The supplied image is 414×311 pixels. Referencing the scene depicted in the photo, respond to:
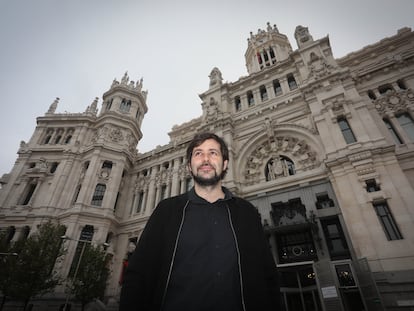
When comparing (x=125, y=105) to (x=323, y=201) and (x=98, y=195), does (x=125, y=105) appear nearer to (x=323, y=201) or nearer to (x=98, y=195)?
(x=98, y=195)

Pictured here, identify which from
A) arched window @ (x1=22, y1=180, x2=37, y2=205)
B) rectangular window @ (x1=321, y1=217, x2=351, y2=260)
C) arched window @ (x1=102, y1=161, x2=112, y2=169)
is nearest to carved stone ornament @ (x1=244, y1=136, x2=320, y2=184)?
rectangular window @ (x1=321, y1=217, x2=351, y2=260)

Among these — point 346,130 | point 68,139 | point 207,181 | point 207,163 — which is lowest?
point 207,181

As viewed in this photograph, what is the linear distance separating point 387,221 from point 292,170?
269 inches

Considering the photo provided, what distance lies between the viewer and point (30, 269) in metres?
14.2

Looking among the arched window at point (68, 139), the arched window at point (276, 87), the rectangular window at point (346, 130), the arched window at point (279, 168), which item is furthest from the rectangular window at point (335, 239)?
the arched window at point (68, 139)

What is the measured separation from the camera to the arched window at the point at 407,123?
47.5 ft

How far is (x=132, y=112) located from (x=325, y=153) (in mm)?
26249

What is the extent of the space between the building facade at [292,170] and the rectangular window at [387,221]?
5 cm

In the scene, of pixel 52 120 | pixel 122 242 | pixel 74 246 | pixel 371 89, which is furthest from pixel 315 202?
pixel 52 120

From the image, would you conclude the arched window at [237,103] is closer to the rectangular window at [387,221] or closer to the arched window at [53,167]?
the rectangular window at [387,221]

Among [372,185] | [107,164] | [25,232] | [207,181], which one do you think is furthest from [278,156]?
[25,232]

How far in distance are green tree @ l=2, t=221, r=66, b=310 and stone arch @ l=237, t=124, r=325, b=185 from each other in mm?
16233

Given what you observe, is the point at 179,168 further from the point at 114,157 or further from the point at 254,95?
the point at 254,95

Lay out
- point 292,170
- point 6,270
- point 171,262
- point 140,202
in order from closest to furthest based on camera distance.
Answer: point 171,262 → point 6,270 → point 292,170 → point 140,202
